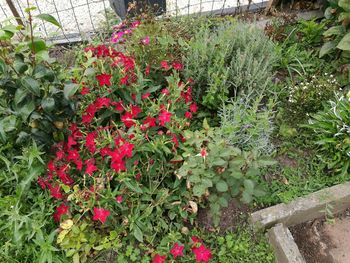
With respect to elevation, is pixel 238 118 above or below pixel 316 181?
above

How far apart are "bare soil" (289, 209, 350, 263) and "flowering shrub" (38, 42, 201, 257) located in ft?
3.20

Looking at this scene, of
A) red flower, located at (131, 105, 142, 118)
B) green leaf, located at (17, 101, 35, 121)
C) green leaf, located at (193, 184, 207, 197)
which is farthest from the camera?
red flower, located at (131, 105, 142, 118)

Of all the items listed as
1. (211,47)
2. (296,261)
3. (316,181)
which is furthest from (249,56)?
(296,261)

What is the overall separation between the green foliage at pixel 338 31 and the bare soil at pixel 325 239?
1.49m

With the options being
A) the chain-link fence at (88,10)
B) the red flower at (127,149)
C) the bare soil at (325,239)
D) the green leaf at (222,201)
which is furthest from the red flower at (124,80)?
the bare soil at (325,239)

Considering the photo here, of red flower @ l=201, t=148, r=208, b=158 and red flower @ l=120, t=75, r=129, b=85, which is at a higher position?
red flower @ l=120, t=75, r=129, b=85

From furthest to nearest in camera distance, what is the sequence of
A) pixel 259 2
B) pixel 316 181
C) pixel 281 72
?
pixel 259 2, pixel 281 72, pixel 316 181

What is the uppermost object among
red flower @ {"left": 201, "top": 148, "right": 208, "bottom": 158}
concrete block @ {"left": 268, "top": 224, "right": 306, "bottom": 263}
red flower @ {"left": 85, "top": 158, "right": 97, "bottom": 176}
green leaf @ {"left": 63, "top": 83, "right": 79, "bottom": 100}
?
green leaf @ {"left": 63, "top": 83, "right": 79, "bottom": 100}

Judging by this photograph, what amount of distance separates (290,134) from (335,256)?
1.02 m

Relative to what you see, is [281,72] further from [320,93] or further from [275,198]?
[275,198]

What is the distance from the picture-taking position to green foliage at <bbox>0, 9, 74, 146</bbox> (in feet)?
6.70

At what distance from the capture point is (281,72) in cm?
360

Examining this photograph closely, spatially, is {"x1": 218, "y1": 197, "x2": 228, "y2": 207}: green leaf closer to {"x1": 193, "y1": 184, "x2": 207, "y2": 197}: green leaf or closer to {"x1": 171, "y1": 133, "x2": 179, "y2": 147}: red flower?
{"x1": 193, "y1": 184, "x2": 207, "y2": 197}: green leaf

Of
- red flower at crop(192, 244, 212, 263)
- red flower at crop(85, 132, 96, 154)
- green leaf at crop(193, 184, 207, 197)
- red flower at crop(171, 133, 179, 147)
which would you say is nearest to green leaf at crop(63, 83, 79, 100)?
red flower at crop(85, 132, 96, 154)
